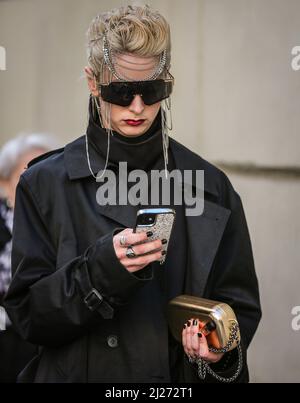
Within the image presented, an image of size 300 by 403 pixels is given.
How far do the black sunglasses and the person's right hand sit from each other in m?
0.41

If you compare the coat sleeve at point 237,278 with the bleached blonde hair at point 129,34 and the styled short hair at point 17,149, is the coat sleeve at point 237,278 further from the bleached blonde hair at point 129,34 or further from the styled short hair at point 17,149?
the styled short hair at point 17,149

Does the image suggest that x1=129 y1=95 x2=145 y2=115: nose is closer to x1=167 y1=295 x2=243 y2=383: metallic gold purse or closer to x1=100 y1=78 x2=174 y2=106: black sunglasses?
x1=100 y1=78 x2=174 y2=106: black sunglasses

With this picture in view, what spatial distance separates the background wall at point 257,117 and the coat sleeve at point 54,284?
203cm

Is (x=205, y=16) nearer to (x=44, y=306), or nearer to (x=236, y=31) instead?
(x=236, y=31)

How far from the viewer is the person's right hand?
229 cm

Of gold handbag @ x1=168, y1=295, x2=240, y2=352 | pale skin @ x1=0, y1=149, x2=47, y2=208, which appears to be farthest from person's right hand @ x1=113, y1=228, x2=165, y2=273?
pale skin @ x1=0, y1=149, x2=47, y2=208

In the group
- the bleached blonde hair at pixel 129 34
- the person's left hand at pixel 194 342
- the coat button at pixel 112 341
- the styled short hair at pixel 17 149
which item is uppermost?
the bleached blonde hair at pixel 129 34

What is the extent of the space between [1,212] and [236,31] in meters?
1.46

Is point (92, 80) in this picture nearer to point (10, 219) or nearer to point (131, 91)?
point (131, 91)

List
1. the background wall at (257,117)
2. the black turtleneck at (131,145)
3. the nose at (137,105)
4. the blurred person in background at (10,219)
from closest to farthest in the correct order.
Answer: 1. the nose at (137,105)
2. the black turtleneck at (131,145)
3. the blurred person in background at (10,219)
4. the background wall at (257,117)

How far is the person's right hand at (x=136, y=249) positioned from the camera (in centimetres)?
229

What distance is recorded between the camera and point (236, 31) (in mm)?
4387

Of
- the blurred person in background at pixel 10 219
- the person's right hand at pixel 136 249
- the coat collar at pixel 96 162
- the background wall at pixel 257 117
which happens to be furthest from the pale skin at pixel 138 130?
the background wall at pixel 257 117

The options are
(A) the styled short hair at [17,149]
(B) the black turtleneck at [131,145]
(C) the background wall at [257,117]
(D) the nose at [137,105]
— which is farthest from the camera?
(A) the styled short hair at [17,149]
